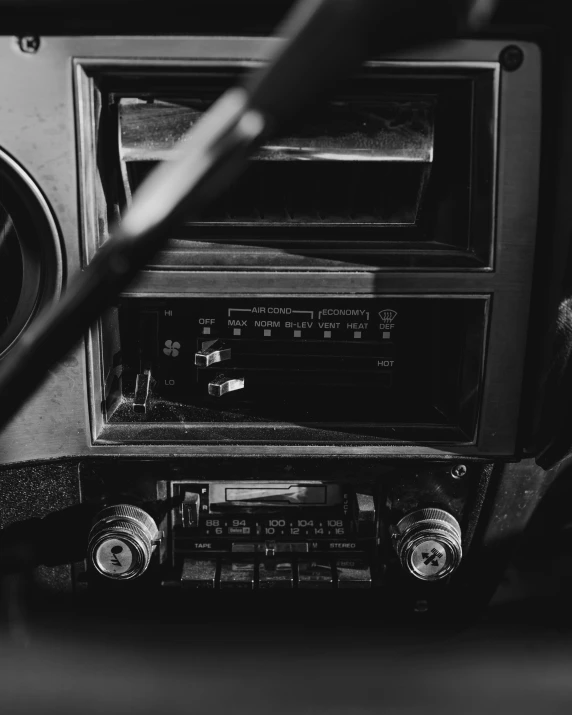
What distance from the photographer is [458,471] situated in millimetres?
1290

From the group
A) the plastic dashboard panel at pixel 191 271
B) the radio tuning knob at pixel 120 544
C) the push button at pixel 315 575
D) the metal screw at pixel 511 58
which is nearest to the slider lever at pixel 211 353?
the plastic dashboard panel at pixel 191 271

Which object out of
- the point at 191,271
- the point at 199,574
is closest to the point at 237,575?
the point at 199,574

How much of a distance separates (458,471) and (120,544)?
0.64 meters

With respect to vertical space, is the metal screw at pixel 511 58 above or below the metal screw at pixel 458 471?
above

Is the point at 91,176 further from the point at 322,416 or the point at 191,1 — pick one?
the point at 322,416

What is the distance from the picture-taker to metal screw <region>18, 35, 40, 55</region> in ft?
3.38

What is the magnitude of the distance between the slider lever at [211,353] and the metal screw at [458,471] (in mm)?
474

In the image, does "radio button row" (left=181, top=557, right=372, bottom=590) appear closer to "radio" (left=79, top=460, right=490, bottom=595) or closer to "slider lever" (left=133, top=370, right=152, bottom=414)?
"radio" (left=79, top=460, right=490, bottom=595)

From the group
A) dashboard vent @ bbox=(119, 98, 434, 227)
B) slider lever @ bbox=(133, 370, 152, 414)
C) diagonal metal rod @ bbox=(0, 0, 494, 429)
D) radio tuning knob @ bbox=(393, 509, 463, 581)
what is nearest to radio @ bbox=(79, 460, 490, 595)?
radio tuning knob @ bbox=(393, 509, 463, 581)

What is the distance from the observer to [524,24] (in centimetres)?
104

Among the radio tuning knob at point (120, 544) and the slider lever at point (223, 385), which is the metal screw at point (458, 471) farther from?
the radio tuning knob at point (120, 544)

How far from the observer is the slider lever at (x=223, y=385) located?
1219mm

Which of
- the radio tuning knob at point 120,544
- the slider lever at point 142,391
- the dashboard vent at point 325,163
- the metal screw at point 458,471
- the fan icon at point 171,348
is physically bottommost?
the radio tuning knob at point 120,544

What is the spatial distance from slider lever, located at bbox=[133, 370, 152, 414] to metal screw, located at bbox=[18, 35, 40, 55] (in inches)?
21.8
